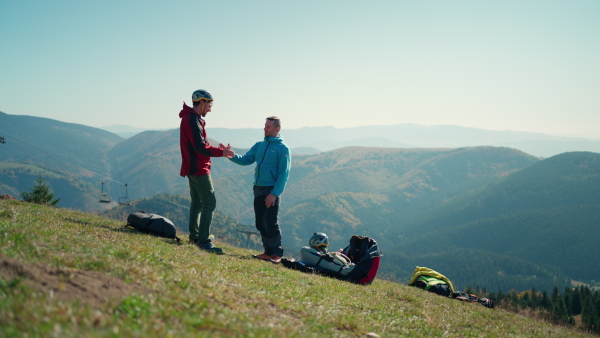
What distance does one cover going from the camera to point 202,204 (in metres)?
12.6

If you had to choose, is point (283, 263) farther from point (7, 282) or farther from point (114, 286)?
point (7, 282)

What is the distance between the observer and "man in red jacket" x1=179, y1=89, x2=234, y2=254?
38.8ft

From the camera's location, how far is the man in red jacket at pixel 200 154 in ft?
38.8

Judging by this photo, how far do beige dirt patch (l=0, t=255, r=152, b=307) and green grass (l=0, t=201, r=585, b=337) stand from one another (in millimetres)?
105

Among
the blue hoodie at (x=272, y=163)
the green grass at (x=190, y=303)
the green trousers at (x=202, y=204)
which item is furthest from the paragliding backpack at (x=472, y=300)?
the green trousers at (x=202, y=204)

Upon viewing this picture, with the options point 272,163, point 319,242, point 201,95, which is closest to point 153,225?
point 272,163

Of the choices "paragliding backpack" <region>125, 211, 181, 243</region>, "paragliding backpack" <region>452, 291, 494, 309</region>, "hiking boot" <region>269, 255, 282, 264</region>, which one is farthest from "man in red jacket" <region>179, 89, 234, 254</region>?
"paragliding backpack" <region>452, 291, 494, 309</region>

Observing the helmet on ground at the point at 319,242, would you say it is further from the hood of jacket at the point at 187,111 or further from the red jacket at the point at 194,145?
the hood of jacket at the point at 187,111

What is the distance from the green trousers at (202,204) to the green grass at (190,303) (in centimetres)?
110

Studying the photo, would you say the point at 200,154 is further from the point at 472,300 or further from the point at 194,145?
the point at 472,300

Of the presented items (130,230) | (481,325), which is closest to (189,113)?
(130,230)

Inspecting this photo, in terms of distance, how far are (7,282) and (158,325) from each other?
1.91 metres

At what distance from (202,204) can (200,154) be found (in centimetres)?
163

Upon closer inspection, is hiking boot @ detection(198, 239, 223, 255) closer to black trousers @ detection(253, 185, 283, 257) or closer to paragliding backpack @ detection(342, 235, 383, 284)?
black trousers @ detection(253, 185, 283, 257)
